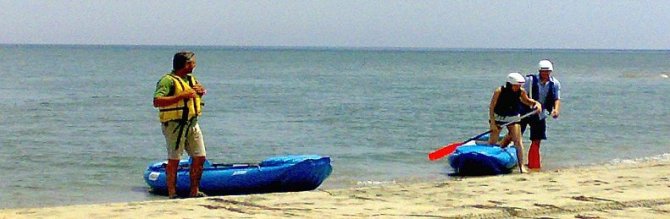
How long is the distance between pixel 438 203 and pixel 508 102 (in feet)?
11.7

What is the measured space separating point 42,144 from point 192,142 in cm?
1142

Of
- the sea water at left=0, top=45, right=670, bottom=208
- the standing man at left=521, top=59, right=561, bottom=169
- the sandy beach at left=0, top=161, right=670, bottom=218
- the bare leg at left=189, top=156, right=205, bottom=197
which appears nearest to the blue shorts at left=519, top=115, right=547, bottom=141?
the standing man at left=521, top=59, right=561, bottom=169

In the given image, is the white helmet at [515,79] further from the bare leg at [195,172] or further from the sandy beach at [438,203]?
the bare leg at [195,172]

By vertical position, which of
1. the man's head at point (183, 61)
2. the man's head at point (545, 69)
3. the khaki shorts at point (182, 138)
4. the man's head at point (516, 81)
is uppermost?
the man's head at point (183, 61)

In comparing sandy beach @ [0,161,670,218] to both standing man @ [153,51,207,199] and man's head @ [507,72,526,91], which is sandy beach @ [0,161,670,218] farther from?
man's head @ [507,72,526,91]

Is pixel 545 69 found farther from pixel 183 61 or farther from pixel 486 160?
pixel 183 61

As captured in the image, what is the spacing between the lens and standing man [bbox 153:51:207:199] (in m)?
8.41

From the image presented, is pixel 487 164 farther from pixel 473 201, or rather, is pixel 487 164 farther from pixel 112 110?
pixel 112 110

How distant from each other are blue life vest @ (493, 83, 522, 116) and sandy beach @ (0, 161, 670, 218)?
1.91 metres

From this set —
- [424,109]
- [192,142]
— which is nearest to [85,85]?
[424,109]

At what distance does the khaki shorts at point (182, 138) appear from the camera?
8680 millimetres

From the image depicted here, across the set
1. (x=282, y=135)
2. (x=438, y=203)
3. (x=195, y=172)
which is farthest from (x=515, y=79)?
(x=282, y=135)

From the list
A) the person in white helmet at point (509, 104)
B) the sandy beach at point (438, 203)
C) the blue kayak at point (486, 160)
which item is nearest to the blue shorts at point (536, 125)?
the person in white helmet at point (509, 104)

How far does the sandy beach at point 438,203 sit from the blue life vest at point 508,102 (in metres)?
1.91
